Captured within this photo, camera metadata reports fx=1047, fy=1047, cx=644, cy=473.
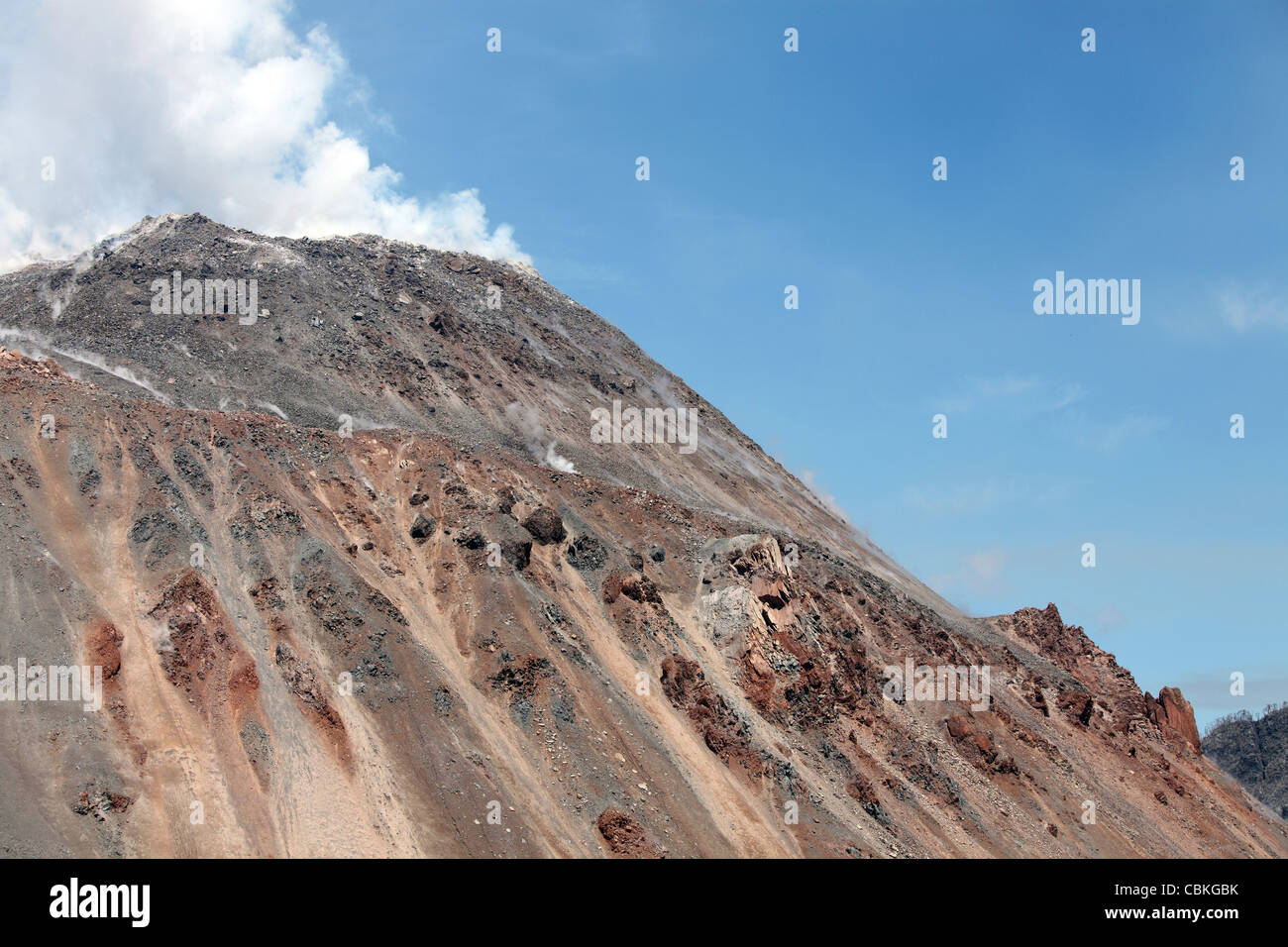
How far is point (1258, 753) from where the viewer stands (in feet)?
445

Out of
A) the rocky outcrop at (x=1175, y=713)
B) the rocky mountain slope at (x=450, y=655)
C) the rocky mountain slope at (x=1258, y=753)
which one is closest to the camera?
the rocky mountain slope at (x=450, y=655)

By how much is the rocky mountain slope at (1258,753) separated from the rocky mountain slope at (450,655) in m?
62.8

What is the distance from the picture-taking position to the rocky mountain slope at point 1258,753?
129000mm

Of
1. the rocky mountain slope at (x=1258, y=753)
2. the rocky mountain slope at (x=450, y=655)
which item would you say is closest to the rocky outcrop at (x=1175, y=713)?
the rocky mountain slope at (x=450, y=655)

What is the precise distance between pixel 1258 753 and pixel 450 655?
4971 inches

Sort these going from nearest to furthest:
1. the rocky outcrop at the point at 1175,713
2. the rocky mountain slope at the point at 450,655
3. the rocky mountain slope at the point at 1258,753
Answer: the rocky mountain slope at the point at 450,655 < the rocky outcrop at the point at 1175,713 < the rocky mountain slope at the point at 1258,753

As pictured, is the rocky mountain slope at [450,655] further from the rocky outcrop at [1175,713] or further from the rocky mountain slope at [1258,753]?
the rocky mountain slope at [1258,753]

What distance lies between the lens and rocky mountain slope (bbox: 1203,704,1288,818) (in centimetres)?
12900

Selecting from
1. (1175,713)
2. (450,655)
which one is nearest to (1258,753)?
(1175,713)

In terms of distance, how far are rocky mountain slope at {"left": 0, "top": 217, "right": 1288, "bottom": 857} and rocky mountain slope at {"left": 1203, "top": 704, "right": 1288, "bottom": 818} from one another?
62.8 meters

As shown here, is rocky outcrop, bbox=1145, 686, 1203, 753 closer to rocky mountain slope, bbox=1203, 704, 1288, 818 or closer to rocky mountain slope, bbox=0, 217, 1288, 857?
rocky mountain slope, bbox=0, 217, 1288, 857

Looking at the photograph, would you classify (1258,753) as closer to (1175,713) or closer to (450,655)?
(1175,713)
